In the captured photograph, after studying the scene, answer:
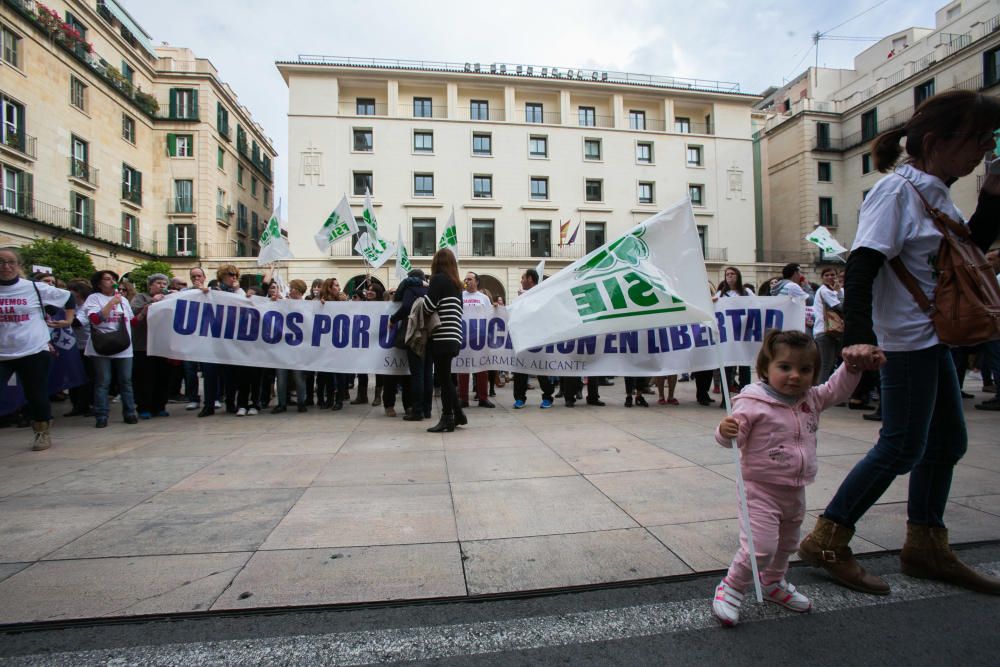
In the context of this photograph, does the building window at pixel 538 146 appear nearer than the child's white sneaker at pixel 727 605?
No

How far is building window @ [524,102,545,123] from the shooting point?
3553 centimetres

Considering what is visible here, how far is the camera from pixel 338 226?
38.0ft

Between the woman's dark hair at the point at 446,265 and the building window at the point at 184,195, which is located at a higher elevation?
the building window at the point at 184,195

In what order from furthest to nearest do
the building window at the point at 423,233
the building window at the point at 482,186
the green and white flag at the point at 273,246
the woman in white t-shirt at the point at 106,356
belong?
the building window at the point at 482,186 < the building window at the point at 423,233 < the green and white flag at the point at 273,246 < the woman in white t-shirt at the point at 106,356

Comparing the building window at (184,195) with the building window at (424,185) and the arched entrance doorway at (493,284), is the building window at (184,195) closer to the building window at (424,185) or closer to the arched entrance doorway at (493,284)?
the building window at (424,185)

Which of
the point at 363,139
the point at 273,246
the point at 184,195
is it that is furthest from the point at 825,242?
the point at 184,195

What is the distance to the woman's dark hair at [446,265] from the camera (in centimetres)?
604

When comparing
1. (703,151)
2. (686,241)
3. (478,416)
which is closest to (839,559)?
(686,241)

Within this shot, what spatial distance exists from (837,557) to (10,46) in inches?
1351

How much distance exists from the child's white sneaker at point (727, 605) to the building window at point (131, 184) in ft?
125

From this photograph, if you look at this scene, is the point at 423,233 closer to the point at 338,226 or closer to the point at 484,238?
the point at 484,238

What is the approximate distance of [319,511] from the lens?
3.28 meters

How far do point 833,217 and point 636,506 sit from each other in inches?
1669

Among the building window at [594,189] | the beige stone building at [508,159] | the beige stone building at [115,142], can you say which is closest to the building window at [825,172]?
the beige stone building at [508,159]
